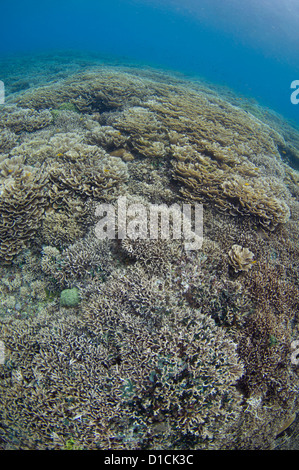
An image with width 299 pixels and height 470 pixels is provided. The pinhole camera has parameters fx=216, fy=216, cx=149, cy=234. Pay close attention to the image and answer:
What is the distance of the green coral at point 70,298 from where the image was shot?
3.95 metres

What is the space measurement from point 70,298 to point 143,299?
1.45 meters

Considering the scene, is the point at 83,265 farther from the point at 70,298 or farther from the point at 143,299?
the point at 143,299

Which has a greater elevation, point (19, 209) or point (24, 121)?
point (24, 121)

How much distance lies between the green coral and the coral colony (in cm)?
2

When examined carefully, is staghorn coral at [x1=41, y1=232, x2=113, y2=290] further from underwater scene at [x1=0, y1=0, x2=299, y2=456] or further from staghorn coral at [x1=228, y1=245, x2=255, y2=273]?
staghorn coral at [x1=228, y1=245, x2=255, y2=273]

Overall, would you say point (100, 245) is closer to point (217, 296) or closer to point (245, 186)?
point (217, 296)

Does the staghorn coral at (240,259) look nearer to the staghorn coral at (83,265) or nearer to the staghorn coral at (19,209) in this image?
the staghorn coral at (83,265)

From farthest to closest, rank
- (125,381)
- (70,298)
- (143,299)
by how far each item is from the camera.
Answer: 1. (70,298)
2. (143,299)
3. (125,381)

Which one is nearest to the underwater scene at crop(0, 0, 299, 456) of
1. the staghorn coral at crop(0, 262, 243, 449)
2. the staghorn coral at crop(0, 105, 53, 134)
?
the staghorn coral at crop(0, 262, 243, 449)

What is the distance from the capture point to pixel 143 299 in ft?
11.3

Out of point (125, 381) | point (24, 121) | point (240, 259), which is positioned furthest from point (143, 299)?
point (24, 121)

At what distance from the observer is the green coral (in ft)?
13.0

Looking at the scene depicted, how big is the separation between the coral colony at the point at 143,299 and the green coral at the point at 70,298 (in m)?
0.02
